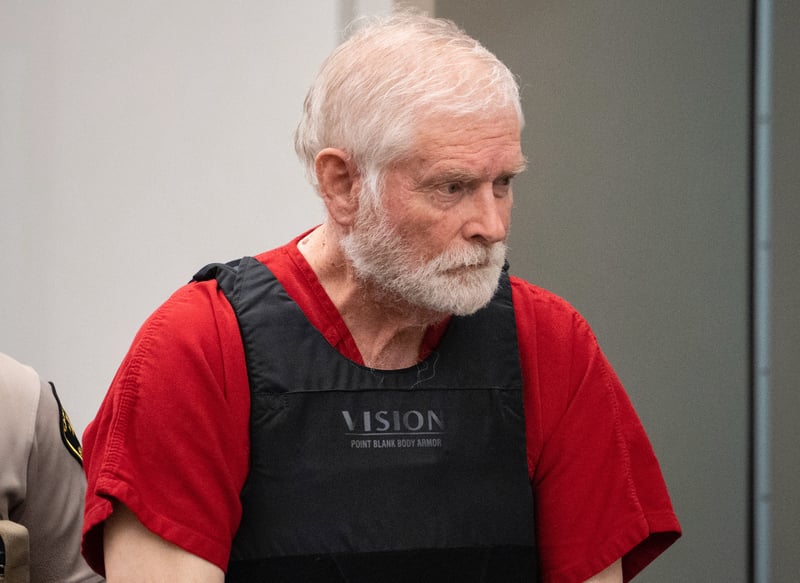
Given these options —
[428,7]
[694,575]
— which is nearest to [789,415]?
[694,575]

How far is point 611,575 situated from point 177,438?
0.66m

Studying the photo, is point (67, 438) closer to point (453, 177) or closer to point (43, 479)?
point (43, 479)

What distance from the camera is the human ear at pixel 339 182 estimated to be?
63.6 inches

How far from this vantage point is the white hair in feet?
5.04

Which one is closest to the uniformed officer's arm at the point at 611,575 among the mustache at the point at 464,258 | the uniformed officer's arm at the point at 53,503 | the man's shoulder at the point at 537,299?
the man's shoulder at the point at 537,299

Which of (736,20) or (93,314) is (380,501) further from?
(736,20)

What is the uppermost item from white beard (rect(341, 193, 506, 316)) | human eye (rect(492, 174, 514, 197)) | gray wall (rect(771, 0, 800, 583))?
human eye (rect(492, 174, 514, 197))

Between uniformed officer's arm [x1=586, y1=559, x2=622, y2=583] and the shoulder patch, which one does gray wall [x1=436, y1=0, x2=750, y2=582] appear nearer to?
uniformed officer's arm [x1=586, y1=559, x2=622, y2=583]

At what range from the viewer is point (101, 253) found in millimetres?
2662

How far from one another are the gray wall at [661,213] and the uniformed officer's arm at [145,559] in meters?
1.37

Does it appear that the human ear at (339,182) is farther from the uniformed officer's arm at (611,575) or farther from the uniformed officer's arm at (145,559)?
the uniformed officer's arm at (611,575)

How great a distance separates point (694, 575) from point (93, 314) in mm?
1654

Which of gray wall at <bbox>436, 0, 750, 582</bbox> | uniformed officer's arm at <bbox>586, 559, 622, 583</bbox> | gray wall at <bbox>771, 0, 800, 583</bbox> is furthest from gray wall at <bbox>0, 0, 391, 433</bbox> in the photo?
gray wall at <bbox>771, 0, 800, 583</bbox>

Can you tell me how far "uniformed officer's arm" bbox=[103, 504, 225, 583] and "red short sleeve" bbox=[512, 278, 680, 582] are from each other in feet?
1.66
